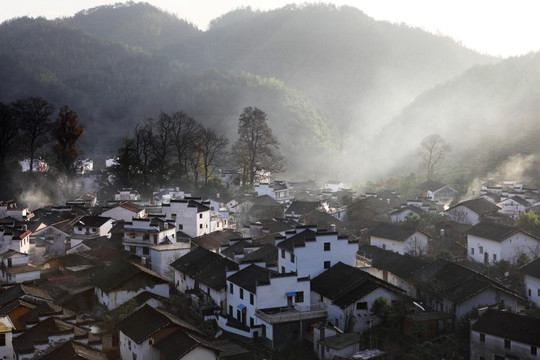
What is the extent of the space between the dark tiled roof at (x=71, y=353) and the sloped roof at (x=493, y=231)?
2007 centimetres

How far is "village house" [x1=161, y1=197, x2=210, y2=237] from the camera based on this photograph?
121ft

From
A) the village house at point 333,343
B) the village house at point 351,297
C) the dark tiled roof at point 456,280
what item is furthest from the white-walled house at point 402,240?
the village house at point 333,343

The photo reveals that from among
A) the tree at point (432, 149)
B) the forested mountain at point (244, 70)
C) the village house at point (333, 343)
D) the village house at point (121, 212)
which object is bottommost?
the village house at point (333, 343)

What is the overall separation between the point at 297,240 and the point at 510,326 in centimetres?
976

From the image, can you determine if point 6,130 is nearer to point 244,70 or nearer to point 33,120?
point 33,120

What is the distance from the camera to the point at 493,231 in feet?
103

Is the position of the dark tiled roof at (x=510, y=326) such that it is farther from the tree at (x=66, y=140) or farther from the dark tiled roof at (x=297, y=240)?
the tree at (x=66, y=140)

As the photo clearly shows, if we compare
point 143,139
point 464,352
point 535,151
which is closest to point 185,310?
point 464,352

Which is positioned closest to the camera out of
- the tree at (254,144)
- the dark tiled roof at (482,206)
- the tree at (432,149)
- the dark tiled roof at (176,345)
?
the dark tiled roof at (176,345)

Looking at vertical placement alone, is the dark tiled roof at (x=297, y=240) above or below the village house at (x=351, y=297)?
above

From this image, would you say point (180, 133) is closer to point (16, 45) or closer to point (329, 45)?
point (16, 45)

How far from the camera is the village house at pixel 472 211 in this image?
37.5 meters

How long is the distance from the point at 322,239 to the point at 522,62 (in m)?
67.5

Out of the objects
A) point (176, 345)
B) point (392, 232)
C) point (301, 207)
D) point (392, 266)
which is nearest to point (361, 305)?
point (392, 266)
